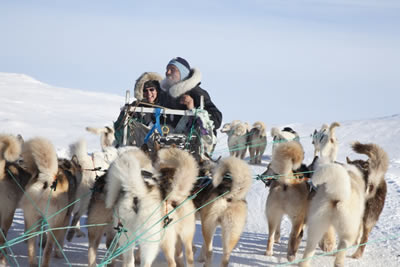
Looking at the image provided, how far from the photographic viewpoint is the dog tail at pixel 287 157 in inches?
198

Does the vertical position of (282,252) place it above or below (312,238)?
below

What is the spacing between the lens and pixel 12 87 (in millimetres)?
31734

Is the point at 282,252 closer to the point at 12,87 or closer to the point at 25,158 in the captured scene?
the point at 25,158

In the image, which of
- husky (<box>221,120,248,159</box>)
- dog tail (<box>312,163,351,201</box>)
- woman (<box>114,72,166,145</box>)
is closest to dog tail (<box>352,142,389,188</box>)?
dog tail (<box>312,163,351,201</box>)

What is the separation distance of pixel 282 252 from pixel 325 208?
4.27 ft

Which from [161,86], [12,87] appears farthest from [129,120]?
[12,87]

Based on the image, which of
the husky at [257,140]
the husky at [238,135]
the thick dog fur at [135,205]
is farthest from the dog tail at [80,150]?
the husky at [238,135]

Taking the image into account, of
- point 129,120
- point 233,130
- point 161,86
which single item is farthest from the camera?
point 233,130

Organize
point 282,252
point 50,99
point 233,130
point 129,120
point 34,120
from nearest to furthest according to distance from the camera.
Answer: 1. point 282,252
2. point 129,120
3. point 233,130
4. point 34,120
5. point 50,99

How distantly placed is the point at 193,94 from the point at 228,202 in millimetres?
2555

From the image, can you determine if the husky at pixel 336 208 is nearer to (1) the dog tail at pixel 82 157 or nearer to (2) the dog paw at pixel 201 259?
(2) the dog paw at pixel 201 259

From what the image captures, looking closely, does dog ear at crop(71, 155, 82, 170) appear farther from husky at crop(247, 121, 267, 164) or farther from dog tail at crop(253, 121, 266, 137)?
dog tail at crop(253, 121, 266, 137)

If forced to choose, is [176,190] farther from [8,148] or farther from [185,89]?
[185,89]

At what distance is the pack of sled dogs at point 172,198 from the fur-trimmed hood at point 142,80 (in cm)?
139
